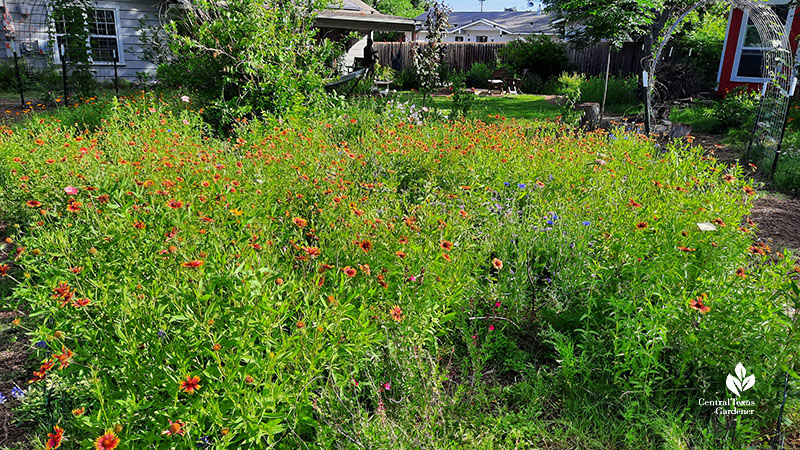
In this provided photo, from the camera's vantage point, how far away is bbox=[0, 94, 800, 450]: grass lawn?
162 centimetres

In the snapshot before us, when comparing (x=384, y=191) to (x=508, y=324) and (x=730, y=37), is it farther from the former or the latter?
(x=730, y=37)

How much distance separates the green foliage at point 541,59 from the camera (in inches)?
712

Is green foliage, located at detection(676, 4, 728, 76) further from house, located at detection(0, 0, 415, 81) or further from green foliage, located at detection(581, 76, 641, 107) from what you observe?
house, located at detection(0, 0, 415, 81)

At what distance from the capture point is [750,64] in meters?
13.0

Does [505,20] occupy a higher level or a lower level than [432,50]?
higher

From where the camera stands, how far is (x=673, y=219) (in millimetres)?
2639

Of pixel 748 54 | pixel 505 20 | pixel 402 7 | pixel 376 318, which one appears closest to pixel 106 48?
pixel 376 318

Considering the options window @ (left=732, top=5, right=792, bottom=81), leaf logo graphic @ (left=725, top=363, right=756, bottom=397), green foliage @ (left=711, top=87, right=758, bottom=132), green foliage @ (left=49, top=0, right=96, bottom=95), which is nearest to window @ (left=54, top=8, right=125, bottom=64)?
green foliage @ (left=49, top=0, right=96, bottom=95)

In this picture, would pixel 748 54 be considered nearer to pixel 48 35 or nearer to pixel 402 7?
pixel 48 35

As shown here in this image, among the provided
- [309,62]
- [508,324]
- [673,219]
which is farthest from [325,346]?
[309,62]

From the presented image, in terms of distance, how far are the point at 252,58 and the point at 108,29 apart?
8.77 meters

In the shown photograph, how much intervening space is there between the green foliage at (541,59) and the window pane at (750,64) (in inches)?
234

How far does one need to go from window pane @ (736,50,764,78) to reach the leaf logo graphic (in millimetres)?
13909

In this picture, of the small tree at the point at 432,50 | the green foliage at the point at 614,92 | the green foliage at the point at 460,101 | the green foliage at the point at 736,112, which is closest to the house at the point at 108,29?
the small tree at the point at 432,50
